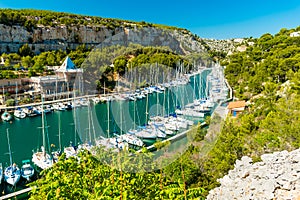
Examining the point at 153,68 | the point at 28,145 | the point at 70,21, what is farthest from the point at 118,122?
the point at 70,21

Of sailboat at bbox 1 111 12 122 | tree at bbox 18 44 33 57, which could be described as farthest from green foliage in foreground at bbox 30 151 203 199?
tree at bbox 18 44 33 57

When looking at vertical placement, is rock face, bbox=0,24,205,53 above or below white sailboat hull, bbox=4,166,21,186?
above

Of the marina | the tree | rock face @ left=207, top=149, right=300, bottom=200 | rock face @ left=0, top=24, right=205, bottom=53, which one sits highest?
rock face @ left=0, top=24, right=205, bottom=53

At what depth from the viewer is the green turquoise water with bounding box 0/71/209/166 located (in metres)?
2.87

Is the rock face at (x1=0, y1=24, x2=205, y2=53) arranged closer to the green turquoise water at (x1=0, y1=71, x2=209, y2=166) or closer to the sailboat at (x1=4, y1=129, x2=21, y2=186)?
the green turquoise water at (x1=0, y1=71, x2=209, y2=166)

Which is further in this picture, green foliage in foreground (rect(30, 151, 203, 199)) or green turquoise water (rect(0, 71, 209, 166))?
green turquoise water (rect(0, 71, 209, 166))

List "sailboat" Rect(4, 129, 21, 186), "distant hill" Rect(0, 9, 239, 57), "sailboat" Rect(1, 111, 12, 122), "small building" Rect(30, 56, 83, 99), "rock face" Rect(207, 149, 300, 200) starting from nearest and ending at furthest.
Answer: "rock face" Rect(207, 149, 300, 200) < "sailboat" Rect(4, 129, 21, 186) < "sailboat" Rect(1, 111, 12, 122) < "small building" Rect(30, 56, 83, 99) < "distant hill" Rect(0, 9, 239, 57)

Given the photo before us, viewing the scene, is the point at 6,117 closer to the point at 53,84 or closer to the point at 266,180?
the point at 53,84

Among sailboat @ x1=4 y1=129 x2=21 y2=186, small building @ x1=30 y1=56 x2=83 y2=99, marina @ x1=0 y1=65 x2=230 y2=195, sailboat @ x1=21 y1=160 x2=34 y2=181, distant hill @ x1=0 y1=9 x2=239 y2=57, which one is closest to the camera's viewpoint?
marina @ x1=0 y1=65 x2=230 y2=195

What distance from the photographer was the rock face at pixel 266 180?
1799 millimetres

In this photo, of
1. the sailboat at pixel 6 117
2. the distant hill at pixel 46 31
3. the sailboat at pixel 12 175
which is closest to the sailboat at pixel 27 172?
the sailboat at pixel 12 175

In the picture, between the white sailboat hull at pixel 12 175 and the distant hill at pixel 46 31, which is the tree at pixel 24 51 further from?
the white sailboat hull at pixel 12 175

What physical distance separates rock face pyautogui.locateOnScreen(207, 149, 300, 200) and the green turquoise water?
0.98 meters

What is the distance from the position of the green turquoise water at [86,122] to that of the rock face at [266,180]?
3.22ft
